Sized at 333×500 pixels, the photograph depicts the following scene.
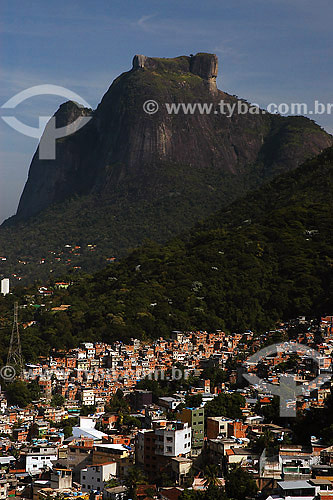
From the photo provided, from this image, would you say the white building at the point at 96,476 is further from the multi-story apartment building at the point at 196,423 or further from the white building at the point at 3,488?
the multi-story apartment building at the point at 196,423

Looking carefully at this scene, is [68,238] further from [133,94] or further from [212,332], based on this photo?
[212,332]

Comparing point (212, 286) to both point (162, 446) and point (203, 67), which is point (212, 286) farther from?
point (203, 67)

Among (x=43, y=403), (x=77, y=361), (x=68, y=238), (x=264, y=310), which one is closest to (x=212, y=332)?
(x=264, y=310)

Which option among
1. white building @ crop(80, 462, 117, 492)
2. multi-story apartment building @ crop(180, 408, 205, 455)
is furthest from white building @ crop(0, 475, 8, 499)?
multi-story apartment building @ crop(180, 408, 205, 455)

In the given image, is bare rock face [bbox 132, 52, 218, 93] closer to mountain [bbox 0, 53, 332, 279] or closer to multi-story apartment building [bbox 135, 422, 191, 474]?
mountain [bbox 0, 53, 332, 279]

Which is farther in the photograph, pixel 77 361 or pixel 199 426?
pixel 77 361
